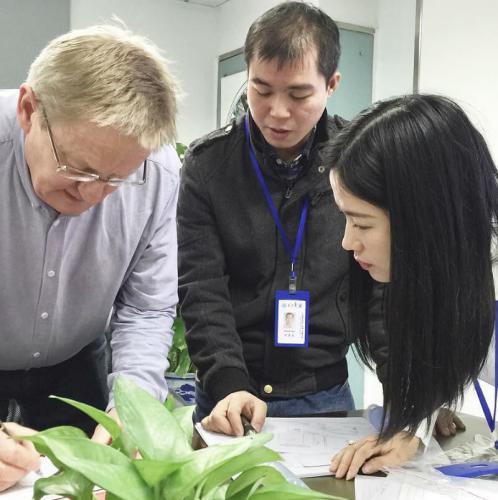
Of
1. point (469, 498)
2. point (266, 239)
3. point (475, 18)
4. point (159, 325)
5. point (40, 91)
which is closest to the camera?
point (469, 498)

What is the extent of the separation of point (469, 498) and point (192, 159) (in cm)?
101

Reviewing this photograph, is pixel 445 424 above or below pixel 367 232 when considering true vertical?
below

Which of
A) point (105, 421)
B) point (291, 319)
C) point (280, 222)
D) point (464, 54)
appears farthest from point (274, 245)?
point (464, 54)

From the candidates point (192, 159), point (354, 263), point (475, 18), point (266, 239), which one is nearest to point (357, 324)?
point (354, 263)

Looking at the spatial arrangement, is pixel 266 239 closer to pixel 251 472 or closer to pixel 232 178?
pixel 232 178

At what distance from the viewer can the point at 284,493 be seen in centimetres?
52

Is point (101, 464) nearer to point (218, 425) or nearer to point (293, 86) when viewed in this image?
point (218, 425)

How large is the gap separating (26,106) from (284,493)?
2.68 ft

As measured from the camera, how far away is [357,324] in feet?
4.47

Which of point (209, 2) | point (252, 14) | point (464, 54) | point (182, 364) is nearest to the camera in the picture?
point (182, 364)

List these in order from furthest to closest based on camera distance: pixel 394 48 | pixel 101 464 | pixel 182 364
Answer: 1. pixel 394 48
2. pixel 182 364
3. pixel 101 464

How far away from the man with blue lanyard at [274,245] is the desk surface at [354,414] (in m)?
0.19

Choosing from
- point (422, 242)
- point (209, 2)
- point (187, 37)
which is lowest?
point (422, 242)

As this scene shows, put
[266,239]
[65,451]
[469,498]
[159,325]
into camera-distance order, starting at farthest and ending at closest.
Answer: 1. [266,239]
2. [159,325]
3. [469,498]
4. [65,451]
